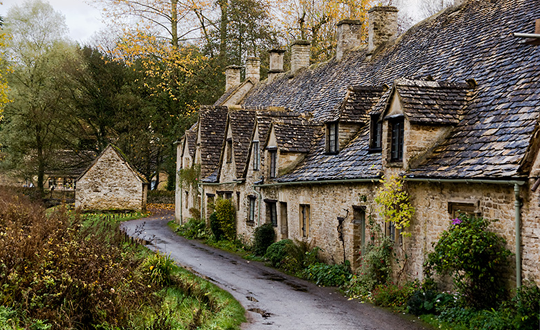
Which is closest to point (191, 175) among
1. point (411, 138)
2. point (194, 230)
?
point (194, 230)

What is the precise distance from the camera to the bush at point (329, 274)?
55.4 feet

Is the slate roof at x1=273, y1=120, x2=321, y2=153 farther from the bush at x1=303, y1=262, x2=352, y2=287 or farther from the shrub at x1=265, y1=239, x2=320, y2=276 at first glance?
the bush at x1=303, y1=262, x2=352, y2=287

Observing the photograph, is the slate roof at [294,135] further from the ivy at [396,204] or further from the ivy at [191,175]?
the ivy at [191,175]

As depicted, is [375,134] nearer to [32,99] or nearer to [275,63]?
[275,63]

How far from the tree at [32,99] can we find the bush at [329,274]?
37230mm

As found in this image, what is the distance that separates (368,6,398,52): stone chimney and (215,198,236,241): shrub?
33.8ft

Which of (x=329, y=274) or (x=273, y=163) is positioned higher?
(x=273, y=163)

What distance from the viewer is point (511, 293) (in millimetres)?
10703

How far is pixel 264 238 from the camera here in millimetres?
23062

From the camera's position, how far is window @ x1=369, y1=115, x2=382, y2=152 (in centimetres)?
1723

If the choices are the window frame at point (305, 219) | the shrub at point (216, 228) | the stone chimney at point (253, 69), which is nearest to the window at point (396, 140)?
the window frame at point (305, 219)

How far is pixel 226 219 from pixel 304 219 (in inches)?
321

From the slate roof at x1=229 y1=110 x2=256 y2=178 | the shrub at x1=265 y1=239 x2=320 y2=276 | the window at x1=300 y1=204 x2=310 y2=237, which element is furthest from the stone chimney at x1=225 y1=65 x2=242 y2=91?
the shrub at x1=265 y1=239 x2=320 y2=276

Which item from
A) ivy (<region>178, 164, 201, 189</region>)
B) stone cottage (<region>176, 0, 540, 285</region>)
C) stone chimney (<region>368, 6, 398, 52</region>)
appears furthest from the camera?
ivy (<region>178, 164, 201, 189</region>)
